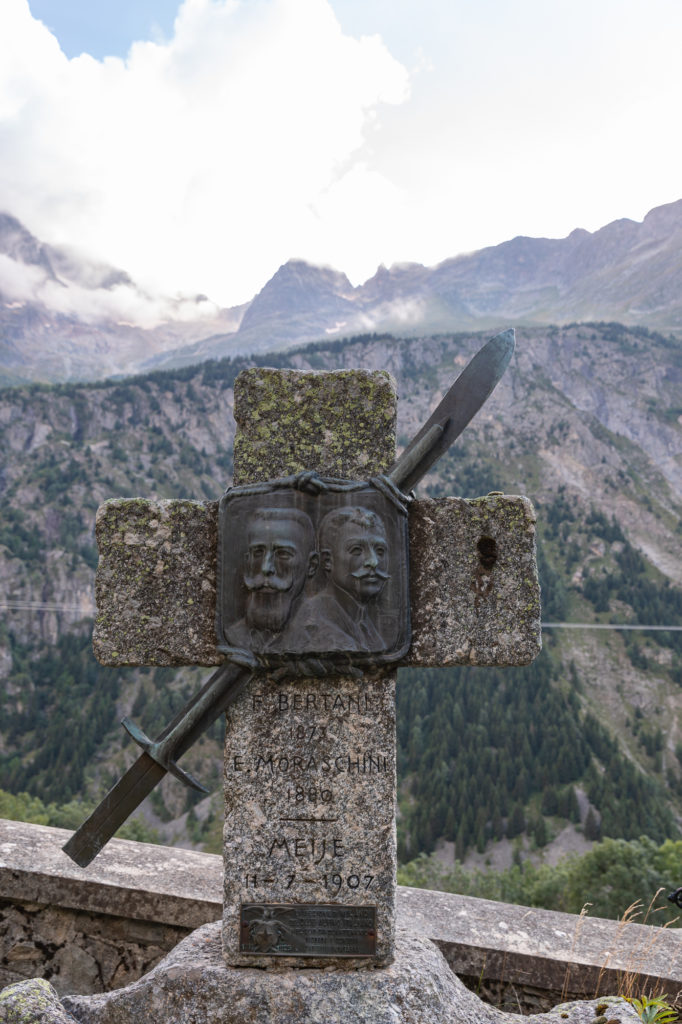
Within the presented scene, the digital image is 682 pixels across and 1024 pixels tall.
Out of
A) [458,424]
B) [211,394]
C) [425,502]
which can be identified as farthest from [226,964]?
[211,394]

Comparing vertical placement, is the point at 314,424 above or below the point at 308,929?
above

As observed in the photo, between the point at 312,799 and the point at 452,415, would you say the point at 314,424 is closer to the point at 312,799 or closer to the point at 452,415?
the point at 452,415

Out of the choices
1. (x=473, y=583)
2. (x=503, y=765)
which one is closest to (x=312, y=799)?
(x=473, y=583)

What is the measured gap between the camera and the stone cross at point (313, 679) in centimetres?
254

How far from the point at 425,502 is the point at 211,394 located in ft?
427

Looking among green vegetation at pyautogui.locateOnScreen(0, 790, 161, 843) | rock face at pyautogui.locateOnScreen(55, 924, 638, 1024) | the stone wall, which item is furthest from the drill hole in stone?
green vegetation at pyautogui.locateOnScreen(0, 790, 161, 843)

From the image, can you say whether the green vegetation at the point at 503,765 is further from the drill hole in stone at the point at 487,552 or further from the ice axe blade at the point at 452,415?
the ice axe blade at the point at 452,415

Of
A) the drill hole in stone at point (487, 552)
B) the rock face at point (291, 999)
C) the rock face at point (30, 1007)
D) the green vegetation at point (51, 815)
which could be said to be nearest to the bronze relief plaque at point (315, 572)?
the drill hole in stone at point (487, 552)

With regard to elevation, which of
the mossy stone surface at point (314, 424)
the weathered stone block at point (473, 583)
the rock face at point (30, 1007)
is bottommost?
the rock face at point (30, 1007)

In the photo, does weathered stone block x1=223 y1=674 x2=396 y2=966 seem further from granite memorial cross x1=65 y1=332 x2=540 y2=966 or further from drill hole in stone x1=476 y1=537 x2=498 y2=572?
drill hole in stone x1=476 y1=537 x2=498 y2=572

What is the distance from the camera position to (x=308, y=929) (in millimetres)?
2510

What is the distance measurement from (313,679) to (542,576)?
95.4m

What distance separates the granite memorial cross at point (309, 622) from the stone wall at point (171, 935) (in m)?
1.08

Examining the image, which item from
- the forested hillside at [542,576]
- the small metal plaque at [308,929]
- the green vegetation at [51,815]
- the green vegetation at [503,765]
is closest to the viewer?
the small metal plaque at [308,929]
